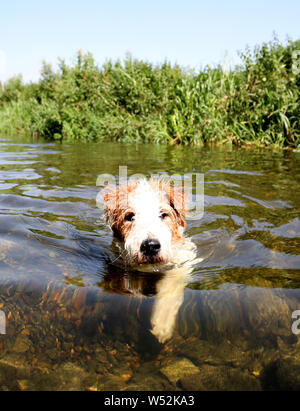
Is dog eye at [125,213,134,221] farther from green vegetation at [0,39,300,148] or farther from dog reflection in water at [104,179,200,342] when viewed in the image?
green vegetation at [0,39,300,148]

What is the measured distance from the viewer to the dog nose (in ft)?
12.3

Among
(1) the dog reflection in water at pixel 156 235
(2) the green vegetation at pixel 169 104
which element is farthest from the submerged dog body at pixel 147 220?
(2) the green vegetation at pixel 169 104

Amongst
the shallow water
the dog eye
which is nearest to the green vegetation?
the shallow water

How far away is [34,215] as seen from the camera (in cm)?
539

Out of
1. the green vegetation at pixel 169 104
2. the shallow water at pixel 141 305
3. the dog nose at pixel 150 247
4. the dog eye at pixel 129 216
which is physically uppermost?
the green vegetation at pixel 169 104

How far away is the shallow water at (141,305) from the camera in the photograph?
224 cm

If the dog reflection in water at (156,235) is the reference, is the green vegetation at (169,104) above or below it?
above

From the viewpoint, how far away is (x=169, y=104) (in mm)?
15352

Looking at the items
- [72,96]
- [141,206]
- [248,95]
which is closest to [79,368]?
[141,206]

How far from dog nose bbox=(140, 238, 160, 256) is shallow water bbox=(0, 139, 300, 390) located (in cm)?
25

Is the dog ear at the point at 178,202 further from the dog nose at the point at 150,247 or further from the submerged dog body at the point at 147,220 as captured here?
the dog nose at the point at 150,247

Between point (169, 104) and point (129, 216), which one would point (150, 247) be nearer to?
point (129, 216)
